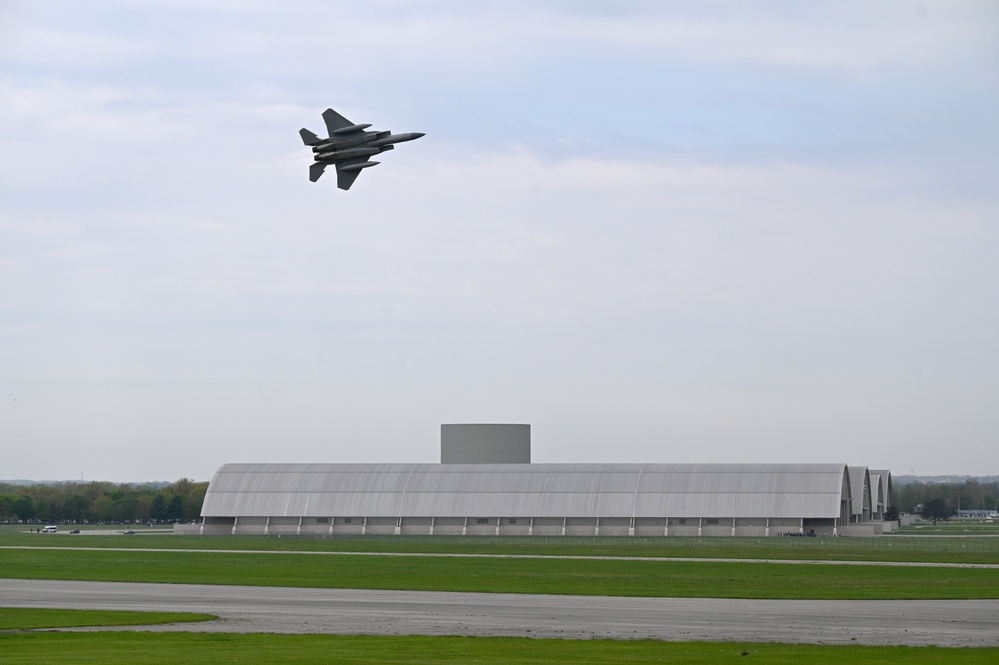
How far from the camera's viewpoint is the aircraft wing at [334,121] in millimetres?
47094

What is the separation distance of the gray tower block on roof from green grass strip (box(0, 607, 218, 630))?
108447mm

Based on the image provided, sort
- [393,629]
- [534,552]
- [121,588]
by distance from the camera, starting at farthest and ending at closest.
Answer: [534,552]
[121,588]
[393,629]

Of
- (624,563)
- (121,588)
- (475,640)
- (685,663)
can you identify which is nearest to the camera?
(685,663)

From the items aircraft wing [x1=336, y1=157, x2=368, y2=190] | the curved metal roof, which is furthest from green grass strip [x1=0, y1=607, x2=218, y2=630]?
the curved metal roof

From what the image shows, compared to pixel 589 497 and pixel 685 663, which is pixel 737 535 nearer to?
pixel 589 497

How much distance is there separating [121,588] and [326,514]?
8080 centimetres

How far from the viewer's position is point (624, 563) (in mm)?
78625

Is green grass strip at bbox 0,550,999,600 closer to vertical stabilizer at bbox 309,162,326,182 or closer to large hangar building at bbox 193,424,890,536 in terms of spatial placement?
vertical stabilizer at bbox 309,162,326,182

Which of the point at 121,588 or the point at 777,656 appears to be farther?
the point at 121,588

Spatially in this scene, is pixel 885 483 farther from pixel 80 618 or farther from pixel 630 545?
pixel 80 618

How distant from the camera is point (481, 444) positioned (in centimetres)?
15512

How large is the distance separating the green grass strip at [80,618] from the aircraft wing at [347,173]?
15.5 meters

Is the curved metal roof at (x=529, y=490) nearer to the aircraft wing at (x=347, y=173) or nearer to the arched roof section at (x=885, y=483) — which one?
the arched roof section at (x=885, y=483)

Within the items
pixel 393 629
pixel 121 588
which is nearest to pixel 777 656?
pixel 393 629
